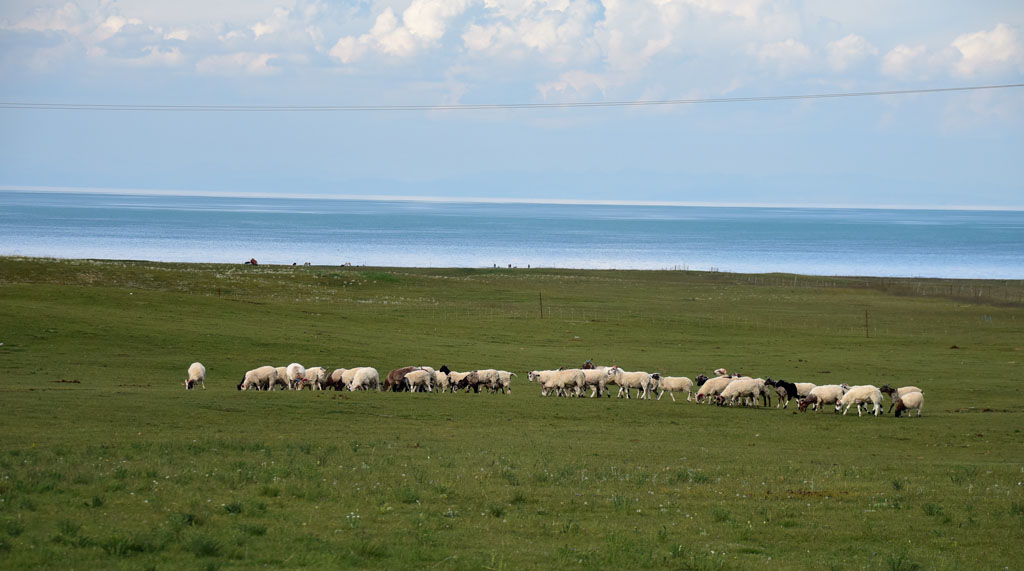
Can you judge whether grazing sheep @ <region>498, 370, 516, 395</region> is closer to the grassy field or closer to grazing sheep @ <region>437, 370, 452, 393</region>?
the grassy field

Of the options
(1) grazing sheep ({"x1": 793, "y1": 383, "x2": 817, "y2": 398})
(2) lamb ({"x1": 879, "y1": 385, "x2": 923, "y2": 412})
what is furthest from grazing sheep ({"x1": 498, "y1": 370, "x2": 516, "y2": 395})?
(2) lamb ({"x1": 879, "y1": 385, "x2": 923, "y2": 412})

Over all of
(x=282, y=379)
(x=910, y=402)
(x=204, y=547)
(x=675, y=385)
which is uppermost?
(x=282, y=379)

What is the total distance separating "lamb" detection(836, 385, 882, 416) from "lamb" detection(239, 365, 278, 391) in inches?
802

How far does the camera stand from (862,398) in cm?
3145

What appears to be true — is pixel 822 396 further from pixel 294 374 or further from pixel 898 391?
pixel 294 374

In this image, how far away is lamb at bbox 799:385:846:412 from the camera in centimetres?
3212

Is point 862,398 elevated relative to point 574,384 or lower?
lower

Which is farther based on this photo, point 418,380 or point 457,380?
point 457,380

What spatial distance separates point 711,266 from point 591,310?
270 feet

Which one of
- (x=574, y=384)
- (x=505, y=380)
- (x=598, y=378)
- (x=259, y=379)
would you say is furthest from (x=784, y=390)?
(x=259, y=379)

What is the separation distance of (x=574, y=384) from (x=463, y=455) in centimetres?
1523

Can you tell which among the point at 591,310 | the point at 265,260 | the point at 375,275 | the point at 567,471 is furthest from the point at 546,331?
the point at 265,260

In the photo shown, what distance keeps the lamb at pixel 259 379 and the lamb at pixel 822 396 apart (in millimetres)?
19117

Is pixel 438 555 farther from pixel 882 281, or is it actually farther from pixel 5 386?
pixel 882 281
